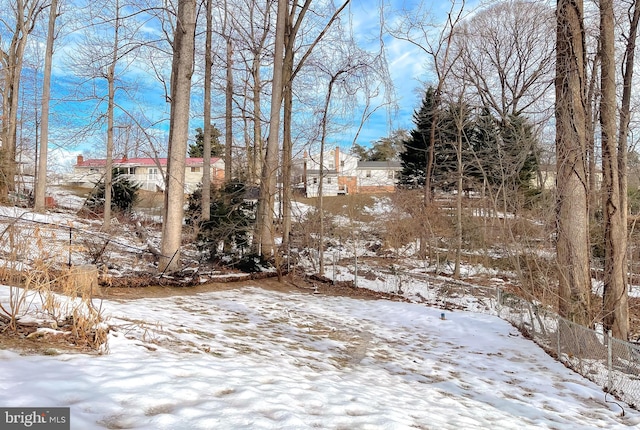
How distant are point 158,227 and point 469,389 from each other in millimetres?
16534

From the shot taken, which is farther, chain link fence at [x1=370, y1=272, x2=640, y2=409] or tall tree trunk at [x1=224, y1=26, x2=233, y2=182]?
tall tree trunk at [x1=224, y1=26, x2=233, y2=182]

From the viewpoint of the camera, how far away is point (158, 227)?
59.5 feet

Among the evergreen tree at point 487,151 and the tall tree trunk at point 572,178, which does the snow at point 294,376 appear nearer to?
the tall tree trunk at point 572,178

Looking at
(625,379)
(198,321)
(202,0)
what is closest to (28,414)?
(198,321)

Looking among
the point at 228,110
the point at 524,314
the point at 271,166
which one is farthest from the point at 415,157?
the point at 524,314

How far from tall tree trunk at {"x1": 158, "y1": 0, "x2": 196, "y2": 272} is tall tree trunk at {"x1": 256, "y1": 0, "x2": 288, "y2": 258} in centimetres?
237

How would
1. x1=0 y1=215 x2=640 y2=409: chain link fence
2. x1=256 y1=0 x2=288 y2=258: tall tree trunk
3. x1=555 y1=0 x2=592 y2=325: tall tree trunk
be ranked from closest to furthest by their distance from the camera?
1. x1=0 y1=215 x2=640 y2=409: chain link fence
2. x1=555 y1=0 x2=592 y2=325: tall tree trunk
3. x1=256 y1=0 x2=288 y2=258: tall tree trunk

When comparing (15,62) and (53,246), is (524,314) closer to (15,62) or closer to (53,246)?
(53,246)

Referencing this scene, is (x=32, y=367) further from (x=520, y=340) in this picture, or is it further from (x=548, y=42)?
(x=548, y=42)

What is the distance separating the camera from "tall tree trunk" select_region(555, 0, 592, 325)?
21.3ft

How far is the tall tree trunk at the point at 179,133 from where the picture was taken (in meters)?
8.32

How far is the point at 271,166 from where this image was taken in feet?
33.5

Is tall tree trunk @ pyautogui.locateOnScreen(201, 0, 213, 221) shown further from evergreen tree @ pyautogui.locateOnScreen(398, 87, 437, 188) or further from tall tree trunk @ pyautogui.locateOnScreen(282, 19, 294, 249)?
evergreen tree @ pyautogui.locateOnScreen(398, 87, 437, 188)

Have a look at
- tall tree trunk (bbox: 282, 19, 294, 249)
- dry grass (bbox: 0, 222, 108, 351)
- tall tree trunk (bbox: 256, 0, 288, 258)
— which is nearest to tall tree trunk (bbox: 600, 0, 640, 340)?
tall tree trunk (bbox: 256, 0, 288, 258)
